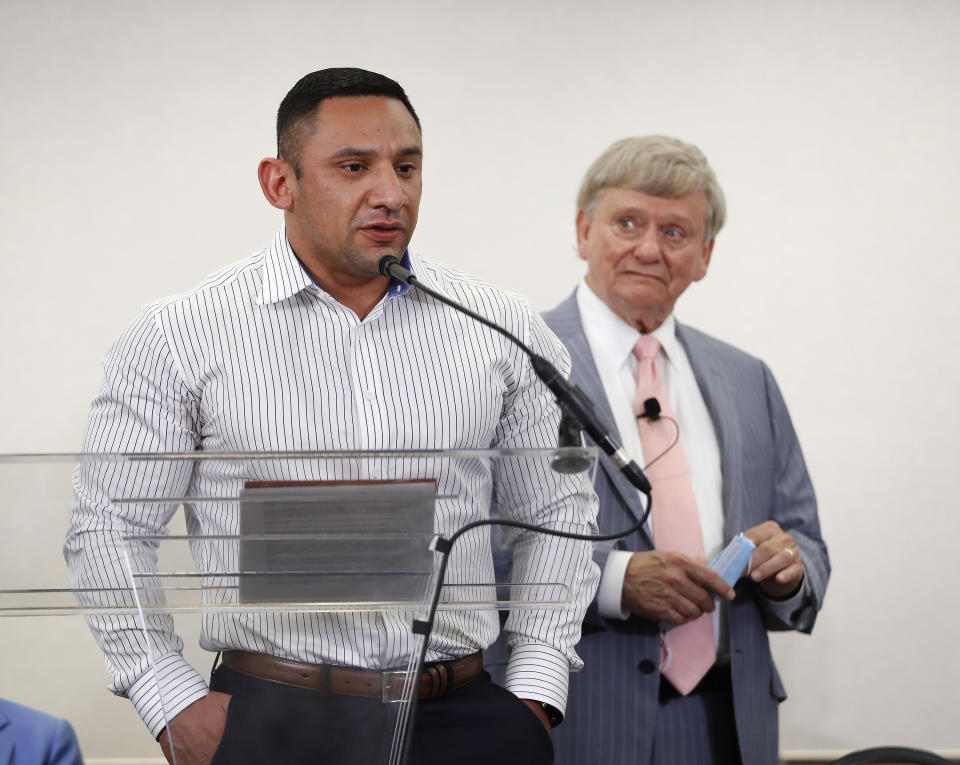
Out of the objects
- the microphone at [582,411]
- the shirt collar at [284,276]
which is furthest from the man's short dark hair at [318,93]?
the microphone at [582,411]

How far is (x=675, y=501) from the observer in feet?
7.01

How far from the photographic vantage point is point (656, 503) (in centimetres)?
213

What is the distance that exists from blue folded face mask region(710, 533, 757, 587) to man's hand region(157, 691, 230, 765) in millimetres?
1126

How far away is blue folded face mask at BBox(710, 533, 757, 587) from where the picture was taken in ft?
6.60

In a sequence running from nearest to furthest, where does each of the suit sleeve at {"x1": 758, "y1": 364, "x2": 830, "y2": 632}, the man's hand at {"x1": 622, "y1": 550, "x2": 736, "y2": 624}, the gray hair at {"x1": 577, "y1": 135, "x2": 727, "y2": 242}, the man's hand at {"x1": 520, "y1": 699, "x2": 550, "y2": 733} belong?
1. the man's hand at {"x1": 520, "y1": 699, "x2": 550, "y2": 733}
2. the man's hand at {"x1": 622, "y1": 550, "x2": 736, "y2": 624}
3. the suit sleeve at {"x1": 758, "y1": 364, "x2": 830, "y2": 632}
4. the gray hair at {"x1": 577, "y1": 135, "x2": 727, "y2": 242}

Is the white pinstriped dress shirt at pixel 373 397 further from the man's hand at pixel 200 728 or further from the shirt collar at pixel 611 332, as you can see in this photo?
the shirt collar at pixel 611 332

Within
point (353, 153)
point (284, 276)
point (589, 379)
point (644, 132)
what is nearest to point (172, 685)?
point (284, 276)

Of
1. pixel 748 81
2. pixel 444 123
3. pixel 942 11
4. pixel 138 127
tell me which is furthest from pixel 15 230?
pixel 942 11

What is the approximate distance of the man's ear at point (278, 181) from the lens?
163 centimetres

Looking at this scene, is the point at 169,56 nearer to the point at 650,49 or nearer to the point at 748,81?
the point at 650,49

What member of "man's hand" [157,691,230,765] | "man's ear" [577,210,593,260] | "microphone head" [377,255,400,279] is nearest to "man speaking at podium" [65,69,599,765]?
"man's hand" [157,691,230,765]

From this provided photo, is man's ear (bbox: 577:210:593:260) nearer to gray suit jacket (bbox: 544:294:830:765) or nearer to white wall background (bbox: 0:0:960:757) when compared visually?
gray suit jacket (bbox: 544:294:830:765)

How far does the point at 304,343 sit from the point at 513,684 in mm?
553

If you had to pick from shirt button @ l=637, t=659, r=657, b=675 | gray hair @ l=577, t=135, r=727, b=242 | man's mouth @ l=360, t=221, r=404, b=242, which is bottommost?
shirt button @ l=637, t=659, r=657, b=675
